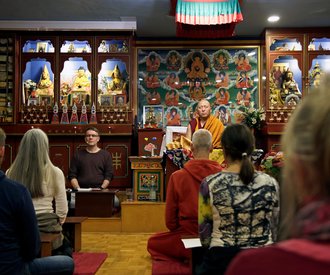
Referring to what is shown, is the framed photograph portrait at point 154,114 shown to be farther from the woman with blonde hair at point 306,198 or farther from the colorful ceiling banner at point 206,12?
the woman with blonde hair at point 306,198

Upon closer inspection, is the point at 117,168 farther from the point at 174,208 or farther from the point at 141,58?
the point at 174,208

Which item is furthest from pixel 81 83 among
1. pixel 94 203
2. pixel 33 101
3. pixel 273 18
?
pixel 273 18

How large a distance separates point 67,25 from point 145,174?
2.68 metres

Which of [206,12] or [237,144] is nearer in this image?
[237,144]

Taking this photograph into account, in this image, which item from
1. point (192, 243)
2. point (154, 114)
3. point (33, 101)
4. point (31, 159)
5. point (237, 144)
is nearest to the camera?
point (237, 144)

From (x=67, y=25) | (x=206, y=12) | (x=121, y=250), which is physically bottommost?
(x=121, y=250)

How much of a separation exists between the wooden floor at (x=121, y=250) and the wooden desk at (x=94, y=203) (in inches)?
10.1

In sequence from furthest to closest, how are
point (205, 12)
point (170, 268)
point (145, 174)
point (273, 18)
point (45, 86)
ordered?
point (45, 86), point (273, 18), point (145, 174), point (205, 12), point (170, 268)

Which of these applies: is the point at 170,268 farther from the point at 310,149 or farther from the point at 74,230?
the point at 310,149

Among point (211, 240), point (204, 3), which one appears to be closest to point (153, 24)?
point (204, 3)

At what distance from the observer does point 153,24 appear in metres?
7.10

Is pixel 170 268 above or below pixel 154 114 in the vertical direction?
below

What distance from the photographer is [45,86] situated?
Answer: 24.4ft

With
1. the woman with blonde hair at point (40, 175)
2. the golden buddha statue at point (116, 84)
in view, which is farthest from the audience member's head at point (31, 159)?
the golden buddha statue at point (116, 84)
